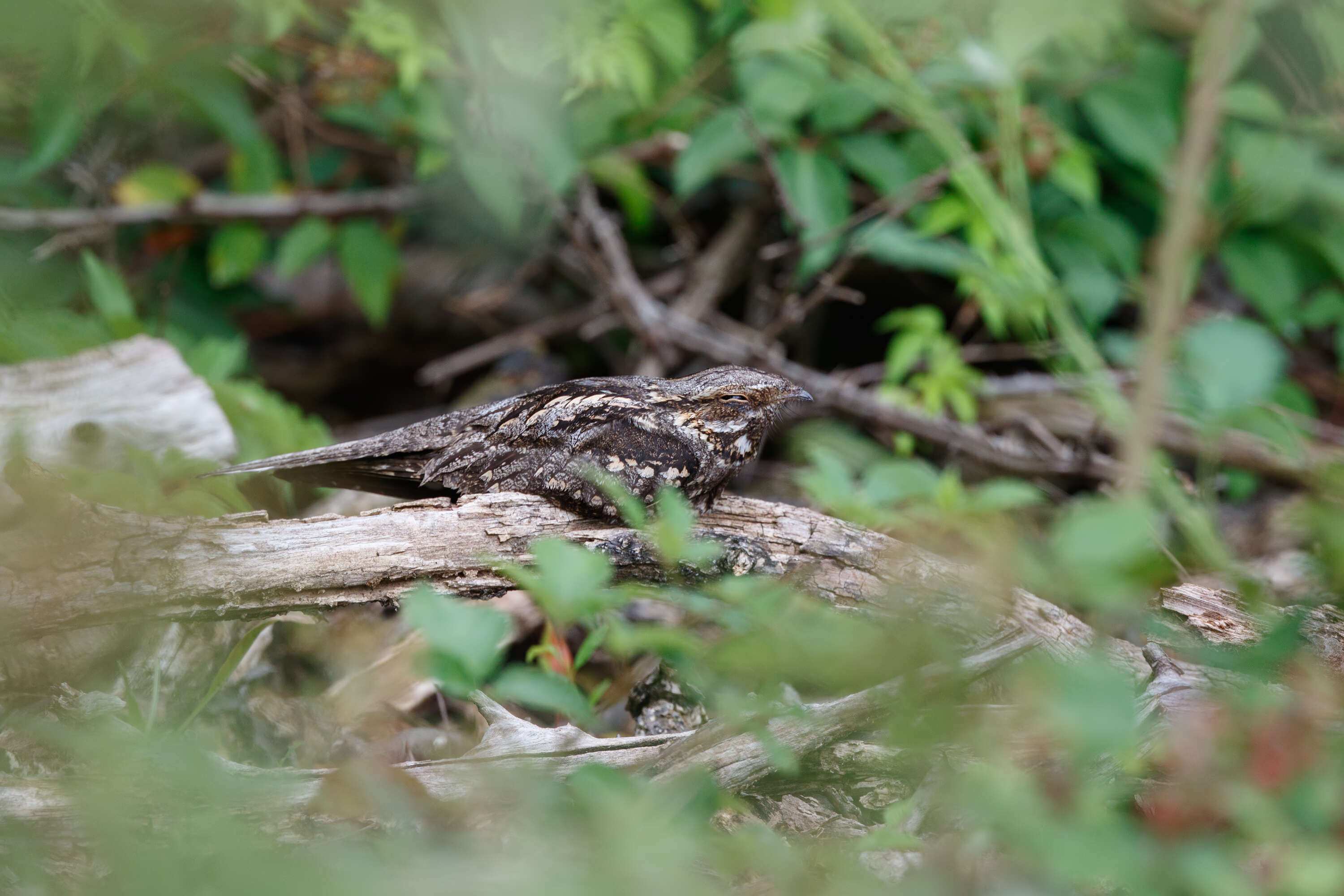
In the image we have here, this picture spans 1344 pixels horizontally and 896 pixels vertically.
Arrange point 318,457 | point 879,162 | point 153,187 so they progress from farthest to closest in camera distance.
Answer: point 153,187 → point 879,162 → point 318,457

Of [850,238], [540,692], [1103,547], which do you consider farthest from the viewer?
[850,238]

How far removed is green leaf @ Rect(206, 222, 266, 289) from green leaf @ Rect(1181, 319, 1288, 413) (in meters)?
5.00

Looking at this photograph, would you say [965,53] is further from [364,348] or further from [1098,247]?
[364,348]

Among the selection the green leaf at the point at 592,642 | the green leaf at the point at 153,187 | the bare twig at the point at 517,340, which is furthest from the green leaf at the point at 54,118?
the green leaf at the point at 592,642

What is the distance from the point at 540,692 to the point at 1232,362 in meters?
1.01

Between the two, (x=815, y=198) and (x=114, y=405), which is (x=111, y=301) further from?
(x=815, y=198)

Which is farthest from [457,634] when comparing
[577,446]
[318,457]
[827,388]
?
[827,388]

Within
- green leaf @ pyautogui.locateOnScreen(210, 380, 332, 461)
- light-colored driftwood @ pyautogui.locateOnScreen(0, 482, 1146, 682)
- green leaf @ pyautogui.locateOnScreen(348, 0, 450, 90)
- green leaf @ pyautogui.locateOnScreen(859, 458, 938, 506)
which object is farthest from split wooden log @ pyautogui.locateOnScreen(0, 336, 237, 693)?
green leaf @ pyautogui.locateOnScreen(859, 458, 938, 506)

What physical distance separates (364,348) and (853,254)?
4.10 meters

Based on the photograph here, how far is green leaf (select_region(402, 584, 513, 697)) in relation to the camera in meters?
1.07

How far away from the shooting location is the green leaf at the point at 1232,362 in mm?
1264

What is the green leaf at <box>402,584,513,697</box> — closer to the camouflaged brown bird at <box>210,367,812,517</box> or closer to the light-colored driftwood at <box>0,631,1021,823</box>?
the light-colored driftwood at <box>0,631,1021,823</box>

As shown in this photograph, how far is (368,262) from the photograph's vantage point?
528 cm

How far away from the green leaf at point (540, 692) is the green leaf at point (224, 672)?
1423mm
